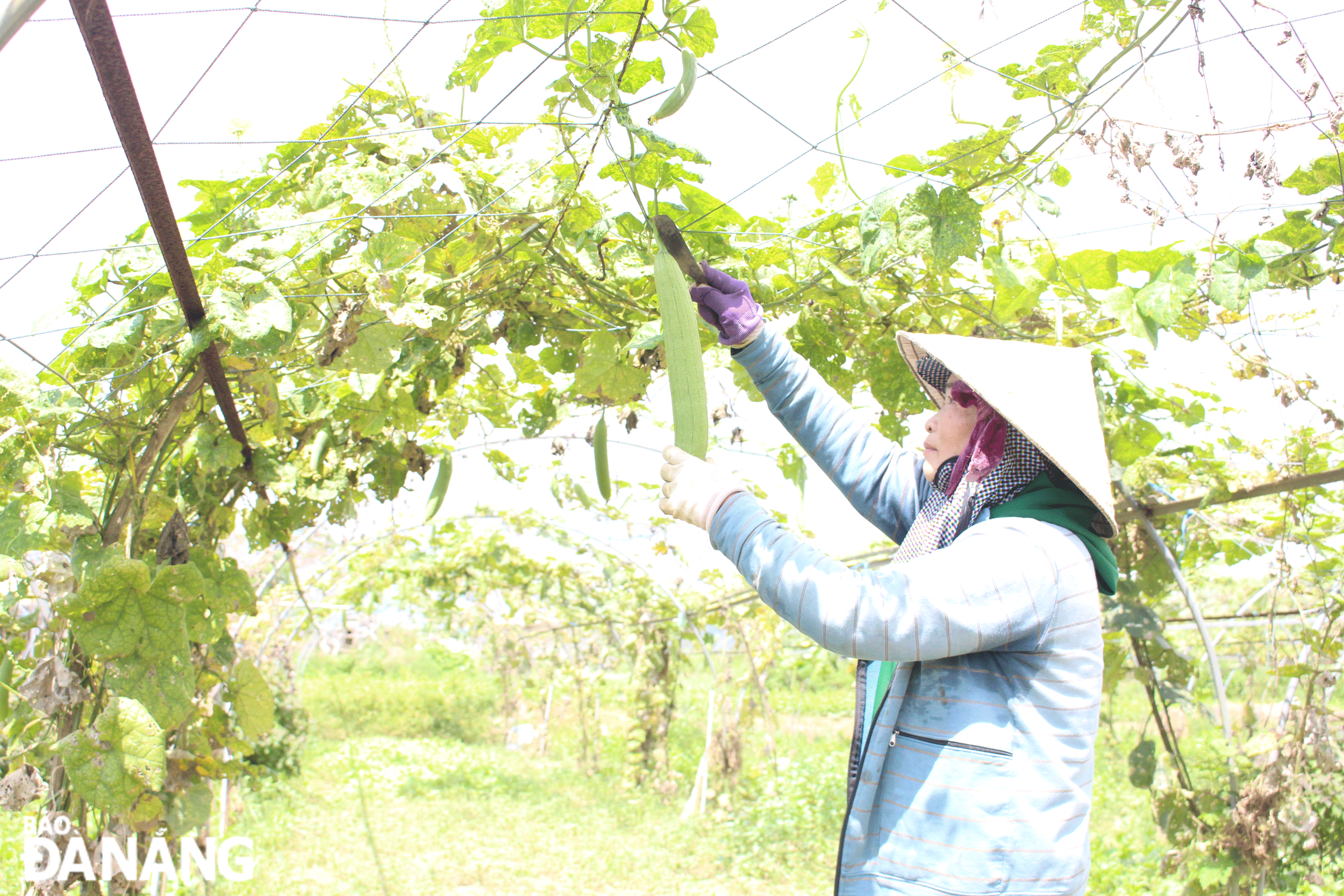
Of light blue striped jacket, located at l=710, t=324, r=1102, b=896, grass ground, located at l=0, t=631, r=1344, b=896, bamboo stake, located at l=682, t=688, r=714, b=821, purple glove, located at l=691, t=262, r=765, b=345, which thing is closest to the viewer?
light blue striped jacket, located at l=710, t=324, r=1102, b=896

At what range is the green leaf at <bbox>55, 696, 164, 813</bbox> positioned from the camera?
169cm

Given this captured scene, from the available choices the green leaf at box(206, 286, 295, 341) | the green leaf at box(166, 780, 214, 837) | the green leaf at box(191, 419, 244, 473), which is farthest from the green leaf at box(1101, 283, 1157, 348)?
the green leaf at box(166, 780, 214, 837)

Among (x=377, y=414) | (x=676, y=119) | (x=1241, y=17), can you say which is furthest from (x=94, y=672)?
(x=1241, y=17)

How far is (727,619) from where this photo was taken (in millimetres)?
6484

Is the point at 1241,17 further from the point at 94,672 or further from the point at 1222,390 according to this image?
the point at 94,672

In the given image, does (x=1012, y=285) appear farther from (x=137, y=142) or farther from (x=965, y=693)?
(x=137, y=142)

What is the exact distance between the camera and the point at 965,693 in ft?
4.67

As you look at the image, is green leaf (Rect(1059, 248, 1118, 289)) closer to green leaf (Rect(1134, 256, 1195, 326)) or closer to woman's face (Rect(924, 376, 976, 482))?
green leaf (Rect(1134, 256, 1195, 326))

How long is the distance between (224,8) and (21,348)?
75 centimetres

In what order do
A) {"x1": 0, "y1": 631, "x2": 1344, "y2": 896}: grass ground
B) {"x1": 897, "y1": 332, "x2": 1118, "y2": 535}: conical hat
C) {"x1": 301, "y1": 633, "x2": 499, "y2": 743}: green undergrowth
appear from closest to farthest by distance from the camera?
{"x1": 897, "y1": 332, "x2": 1118, "y2": 535}: conical hat, {"x1": 0, "y1": 631, "x2": 1344, "y2": 896}: grass ground, {"x1": 301, "y1": 633, "x2": 499, "y2": 743}: green undergrowth

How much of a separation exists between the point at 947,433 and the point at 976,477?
15 centimetres

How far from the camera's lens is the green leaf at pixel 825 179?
82.4 inches

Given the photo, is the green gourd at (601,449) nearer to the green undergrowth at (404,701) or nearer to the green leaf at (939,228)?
the green leaf at (939,228)

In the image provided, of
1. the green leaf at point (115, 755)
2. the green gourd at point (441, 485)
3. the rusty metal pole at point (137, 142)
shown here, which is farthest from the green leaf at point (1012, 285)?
the green leaf at point (115, 755)
